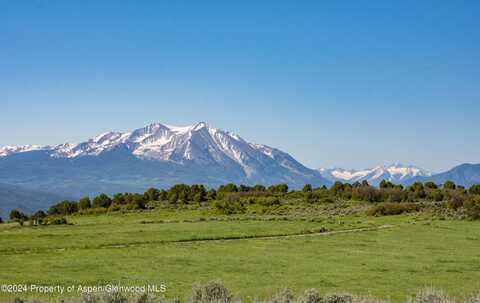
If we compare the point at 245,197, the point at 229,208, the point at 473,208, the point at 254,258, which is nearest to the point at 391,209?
the point at 473,208

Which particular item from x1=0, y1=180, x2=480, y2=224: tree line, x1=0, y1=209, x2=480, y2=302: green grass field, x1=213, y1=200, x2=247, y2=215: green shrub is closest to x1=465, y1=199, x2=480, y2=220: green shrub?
x1=0, y1=180, x2=480, y2=224: tree line

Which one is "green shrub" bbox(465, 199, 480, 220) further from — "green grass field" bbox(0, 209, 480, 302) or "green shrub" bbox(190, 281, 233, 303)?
"green shrub" bbox(190, 281, 233, 303)

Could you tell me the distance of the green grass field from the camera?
26858 mm

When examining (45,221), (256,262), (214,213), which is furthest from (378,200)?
(256,262)

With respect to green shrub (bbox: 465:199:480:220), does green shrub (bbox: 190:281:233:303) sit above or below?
below

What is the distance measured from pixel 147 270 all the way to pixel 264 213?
52.0m

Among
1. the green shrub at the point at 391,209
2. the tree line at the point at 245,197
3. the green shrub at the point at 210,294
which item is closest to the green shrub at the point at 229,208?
the tree line at the point at 245,197

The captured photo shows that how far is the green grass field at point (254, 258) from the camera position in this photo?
88.1 feet

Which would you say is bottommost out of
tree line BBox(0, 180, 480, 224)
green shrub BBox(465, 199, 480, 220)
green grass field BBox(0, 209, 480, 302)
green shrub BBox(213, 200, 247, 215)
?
green grass field BBox(0, 209, 480, 302)

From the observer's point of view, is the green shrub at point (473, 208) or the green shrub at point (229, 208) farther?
the green shrub at point (229, 208)

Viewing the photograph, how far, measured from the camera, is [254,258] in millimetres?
35781

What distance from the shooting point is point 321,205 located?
Answer: 88562 mm

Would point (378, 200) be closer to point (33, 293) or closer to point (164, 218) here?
point (164, 218)

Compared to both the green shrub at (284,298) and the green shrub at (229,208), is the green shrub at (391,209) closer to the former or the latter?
the green shrub at (229,208)
